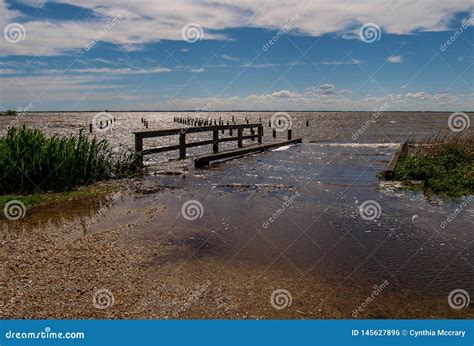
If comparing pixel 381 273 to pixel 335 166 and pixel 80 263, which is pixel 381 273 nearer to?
pixel 80 263

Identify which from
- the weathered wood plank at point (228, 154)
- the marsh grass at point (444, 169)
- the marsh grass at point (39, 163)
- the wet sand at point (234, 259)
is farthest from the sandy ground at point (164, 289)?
the weathered wood plank at point (228, 154)

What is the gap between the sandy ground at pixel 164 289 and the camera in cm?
450

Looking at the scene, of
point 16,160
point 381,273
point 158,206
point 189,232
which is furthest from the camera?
point 16,160

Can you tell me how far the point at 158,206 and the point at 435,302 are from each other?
6.31m

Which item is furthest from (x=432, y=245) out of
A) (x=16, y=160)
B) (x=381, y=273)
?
(x=16, y=160)

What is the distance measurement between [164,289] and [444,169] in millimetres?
11072

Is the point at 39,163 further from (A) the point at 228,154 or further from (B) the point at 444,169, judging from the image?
(B) the point at 444,169

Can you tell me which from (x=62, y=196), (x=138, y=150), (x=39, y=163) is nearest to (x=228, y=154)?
(x=138, y=150)

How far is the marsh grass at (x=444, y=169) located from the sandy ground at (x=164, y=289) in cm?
730

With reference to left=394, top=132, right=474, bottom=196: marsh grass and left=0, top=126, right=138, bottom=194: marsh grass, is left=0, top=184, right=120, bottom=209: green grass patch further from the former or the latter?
left=394, top=132, right=474, bottom=196: marsh grass

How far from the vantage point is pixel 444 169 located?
13.0m

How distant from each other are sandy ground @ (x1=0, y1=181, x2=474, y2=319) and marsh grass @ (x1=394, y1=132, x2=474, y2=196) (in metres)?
7.30

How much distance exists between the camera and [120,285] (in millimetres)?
5094

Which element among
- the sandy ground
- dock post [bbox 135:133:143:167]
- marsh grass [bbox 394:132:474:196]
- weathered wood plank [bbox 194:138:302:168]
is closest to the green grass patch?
dock post [bbox 135:133:143:167]
